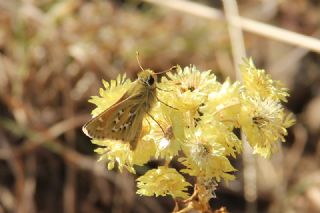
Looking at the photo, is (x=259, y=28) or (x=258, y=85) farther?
(x=259, y=28)

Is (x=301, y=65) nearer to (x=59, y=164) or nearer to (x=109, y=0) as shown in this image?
(x=109, y=0)

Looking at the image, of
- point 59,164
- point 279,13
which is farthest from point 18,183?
point 279,13

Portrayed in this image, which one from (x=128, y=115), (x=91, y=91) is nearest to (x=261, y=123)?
(x=128, y=115)

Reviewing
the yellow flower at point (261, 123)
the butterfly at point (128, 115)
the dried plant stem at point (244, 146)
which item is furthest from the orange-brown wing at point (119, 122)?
the dried plant stem at point (244, 146)

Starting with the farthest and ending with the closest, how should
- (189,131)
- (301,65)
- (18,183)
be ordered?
1. (301,65)
2. (18,183)
3. (189,131)

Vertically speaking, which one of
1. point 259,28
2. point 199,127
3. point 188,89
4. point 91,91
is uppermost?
point 91,91

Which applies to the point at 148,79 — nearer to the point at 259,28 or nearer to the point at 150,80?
the point at 150,80

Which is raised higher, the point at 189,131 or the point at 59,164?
the point at 59,164
